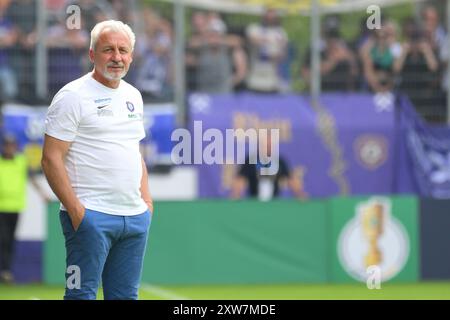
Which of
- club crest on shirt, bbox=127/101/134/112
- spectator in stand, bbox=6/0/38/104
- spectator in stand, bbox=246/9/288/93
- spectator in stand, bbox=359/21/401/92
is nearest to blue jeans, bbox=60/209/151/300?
club crest on shirt, bbox=127/101/134/112

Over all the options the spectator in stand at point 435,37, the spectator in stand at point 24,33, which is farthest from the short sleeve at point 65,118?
the spectator in stand at point 435,37

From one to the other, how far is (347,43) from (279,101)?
4.45 feet

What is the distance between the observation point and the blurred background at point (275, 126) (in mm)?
17125

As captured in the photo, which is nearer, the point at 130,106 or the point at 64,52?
the point at 130,106

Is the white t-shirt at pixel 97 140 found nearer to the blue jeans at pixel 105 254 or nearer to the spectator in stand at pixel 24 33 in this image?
the blue jeans at pixel 105 254

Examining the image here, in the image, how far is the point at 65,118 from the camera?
275 inches

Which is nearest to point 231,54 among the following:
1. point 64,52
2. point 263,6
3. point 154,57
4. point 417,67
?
point 263,6

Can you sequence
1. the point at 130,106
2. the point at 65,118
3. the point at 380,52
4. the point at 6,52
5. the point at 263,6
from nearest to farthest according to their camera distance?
the point at 65,118 < the point at 130,106 < the point at 6,52 < the point at 263,6 < the point at 380,52

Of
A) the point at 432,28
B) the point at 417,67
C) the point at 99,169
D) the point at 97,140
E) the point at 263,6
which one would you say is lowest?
the point at 99,169

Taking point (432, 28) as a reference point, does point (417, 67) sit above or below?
below

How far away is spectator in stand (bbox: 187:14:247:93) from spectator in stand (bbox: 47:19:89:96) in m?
1.63

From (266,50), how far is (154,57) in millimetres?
1678

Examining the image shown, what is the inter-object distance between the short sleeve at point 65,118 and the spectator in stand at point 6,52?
34.5 ft

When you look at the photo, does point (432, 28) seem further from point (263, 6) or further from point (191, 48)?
point (191, 48)
